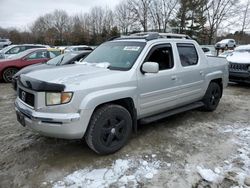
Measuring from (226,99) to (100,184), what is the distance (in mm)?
5657

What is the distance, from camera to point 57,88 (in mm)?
3062

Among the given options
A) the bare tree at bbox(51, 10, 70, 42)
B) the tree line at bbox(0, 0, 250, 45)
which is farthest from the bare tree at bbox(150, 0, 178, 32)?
the bare tree at bbox(51, 10, 70, 42)

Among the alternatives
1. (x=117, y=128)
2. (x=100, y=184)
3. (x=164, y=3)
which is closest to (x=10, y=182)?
(x=100, y=184)

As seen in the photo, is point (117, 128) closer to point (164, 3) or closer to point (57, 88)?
point (57, 88)

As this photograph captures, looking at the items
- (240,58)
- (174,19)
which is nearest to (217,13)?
(174,19)

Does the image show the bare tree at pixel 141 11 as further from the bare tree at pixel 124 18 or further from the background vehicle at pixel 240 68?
the background vehicle at pixel 240 68

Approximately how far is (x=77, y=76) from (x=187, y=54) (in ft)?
8.45

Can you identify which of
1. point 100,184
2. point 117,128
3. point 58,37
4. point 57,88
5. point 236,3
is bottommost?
point 100,184

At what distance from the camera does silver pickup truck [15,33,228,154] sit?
3125mm

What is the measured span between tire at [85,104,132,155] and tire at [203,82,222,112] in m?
2.63

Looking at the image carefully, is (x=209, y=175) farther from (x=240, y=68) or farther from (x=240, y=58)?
(x=240, y=58)

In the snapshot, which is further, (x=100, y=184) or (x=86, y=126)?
(x=86, y=126)

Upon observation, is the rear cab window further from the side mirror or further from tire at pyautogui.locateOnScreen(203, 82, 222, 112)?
tire at pyautogui.locateOnScreen(203, 82, 222, 112)

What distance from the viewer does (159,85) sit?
4.17m
